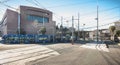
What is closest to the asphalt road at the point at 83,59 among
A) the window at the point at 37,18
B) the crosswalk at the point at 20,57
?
the crosswalk at the point at 20,57

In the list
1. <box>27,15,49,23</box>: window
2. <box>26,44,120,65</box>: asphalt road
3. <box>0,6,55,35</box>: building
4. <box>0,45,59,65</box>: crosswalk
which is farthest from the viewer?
<box>27,15,49,23</box>: window

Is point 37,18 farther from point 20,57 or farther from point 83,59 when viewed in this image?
point 83,59

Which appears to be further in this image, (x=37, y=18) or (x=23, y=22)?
(x=37, y=18)

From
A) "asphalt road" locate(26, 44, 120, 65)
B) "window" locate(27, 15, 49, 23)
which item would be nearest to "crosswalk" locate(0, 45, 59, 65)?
"asphalt road" locate(26, 44, 120, 65)

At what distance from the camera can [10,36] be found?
37.2m

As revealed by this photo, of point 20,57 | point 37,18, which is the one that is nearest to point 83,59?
point 20,57

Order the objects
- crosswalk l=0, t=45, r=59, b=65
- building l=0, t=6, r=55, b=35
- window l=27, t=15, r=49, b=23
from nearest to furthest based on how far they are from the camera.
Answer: crosswalk l=0, t=45, r=59, b=65
building l=0, t=6, r=55, b=35
window l=27, t=15, r=49, b=23

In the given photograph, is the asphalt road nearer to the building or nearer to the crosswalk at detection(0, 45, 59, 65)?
the crosswalk at detection(0, 45, 59, 65)

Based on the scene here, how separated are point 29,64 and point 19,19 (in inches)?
2132

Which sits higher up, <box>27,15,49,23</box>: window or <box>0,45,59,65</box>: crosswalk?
<box>27,15,49,23</box>: window

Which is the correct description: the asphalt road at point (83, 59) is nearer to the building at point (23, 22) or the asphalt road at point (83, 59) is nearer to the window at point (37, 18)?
the building at point (23, 22)

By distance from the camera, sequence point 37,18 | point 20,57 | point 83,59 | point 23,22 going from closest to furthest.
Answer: point 83,59 → point 20,57 → point 23,22 → point 37,18

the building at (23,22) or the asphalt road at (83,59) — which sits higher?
the building at (23,22)

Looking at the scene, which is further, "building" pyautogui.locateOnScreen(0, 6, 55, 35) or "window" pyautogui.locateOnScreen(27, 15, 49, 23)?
"window" pyautogui.locateOnScreen(27, 15, 49, 23)
